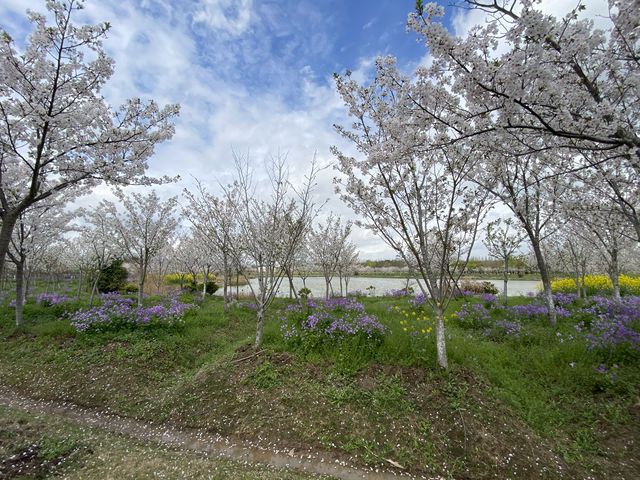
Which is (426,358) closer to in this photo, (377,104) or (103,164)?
(377,104)

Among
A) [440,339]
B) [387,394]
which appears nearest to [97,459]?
[387,394]

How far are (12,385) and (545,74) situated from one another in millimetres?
9570

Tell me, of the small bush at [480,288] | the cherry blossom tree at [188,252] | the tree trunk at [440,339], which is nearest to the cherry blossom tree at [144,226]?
the cherry blossom tree at [188,252]

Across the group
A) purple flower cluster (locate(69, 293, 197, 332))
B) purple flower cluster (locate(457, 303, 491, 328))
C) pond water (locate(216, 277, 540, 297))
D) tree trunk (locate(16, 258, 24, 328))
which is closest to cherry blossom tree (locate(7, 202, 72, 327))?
tree trunk (locate(16, 258, 24, 328))

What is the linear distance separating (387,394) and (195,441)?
111 inches

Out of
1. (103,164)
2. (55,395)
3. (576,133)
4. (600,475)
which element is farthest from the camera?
(55,395)

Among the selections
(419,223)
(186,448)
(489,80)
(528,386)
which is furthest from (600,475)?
(186,448)

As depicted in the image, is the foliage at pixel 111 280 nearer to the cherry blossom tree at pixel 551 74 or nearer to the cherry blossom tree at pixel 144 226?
the cherry blossom tree at pixel 144 226

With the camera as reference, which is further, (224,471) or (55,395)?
(55,395)

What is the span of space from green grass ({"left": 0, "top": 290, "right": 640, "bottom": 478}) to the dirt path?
131mm

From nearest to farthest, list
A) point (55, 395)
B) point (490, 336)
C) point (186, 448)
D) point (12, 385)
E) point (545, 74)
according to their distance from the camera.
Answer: point (545, 74), point (186, 448), point (55, 395), point (12, 385), point (490, 336)

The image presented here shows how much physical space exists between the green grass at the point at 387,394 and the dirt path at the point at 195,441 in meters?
0.13

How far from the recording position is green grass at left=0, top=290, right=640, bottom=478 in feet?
10.3

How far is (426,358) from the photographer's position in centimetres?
A: 455
